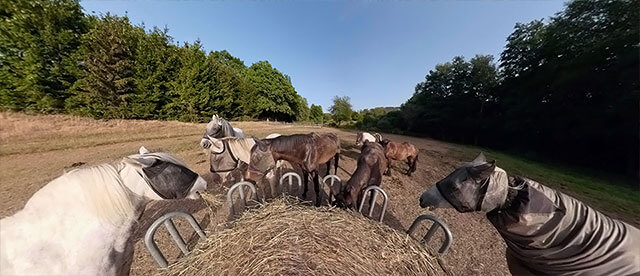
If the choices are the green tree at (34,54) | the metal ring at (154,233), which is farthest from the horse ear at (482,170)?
the green tree at (34,54)

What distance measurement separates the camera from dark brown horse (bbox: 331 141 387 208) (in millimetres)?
2511

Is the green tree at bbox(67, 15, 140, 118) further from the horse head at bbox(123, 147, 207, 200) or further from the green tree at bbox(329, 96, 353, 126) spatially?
the green tree at bbox(329, 96, 353, 126)

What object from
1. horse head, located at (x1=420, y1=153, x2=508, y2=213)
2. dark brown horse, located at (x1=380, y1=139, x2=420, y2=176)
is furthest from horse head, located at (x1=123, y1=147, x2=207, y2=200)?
dark brown horse, located at (x1=380, y1=139, x2=420, y2=176)

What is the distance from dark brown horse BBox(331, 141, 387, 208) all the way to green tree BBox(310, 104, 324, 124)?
1257 inches

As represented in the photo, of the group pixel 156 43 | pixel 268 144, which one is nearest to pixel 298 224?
pixel 268 144

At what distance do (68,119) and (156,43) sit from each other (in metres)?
5.69

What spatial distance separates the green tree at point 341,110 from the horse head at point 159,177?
2667 centimetres

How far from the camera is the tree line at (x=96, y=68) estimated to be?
846 cm

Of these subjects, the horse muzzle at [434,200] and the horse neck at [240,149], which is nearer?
the horse muzzle at [434,200]

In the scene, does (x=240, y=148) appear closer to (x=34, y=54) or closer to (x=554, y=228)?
(x=554, y=228)

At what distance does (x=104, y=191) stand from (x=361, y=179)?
2449mm

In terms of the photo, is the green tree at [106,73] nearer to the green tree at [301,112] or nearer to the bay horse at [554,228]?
the bay horse at [554,228]

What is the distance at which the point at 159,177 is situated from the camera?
125 cm

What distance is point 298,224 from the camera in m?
1.19
